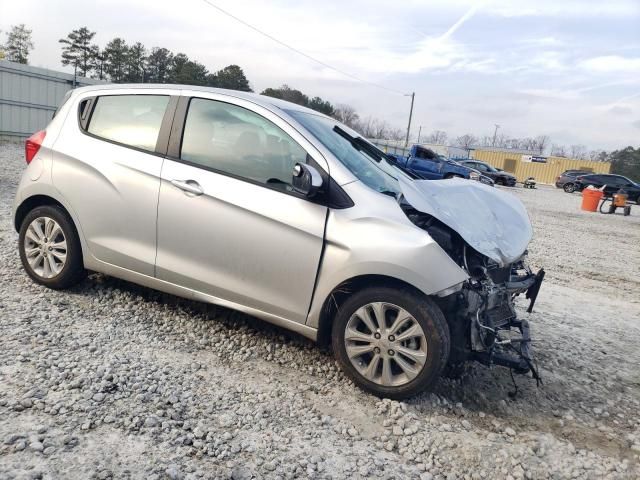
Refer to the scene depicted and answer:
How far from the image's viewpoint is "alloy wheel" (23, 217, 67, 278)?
4.16 m

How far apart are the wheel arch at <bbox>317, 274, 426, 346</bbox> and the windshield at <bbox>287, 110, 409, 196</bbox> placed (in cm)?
62

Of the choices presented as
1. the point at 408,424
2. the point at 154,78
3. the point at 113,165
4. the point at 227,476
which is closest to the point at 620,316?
the point at 408,424

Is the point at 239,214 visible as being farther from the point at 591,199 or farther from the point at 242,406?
the point at 591,199

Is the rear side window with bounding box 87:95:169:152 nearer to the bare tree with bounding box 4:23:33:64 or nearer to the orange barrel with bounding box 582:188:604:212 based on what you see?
the orange barrel with bounding box 582:188:604:212

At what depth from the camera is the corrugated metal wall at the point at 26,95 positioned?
18.9 meters

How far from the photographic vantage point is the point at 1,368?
3047mm

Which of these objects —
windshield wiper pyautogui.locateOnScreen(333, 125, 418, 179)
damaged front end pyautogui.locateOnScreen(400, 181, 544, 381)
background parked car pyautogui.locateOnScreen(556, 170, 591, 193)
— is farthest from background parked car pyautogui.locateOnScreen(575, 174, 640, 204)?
damaged front end pyautogui.locateOnScreen(400, 181, 544, 381)

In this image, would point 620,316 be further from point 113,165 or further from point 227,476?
point 113,165

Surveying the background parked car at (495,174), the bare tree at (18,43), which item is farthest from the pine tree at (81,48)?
the background parked car at (495,174)

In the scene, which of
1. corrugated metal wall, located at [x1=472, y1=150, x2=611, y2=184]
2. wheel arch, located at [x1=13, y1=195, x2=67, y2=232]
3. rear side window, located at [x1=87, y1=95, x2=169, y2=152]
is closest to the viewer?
rear side window, located at [x1=87, y1=95, x2=169, y2=152]

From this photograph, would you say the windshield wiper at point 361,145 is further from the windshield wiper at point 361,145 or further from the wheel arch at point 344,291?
the wheel arch at point 344,291

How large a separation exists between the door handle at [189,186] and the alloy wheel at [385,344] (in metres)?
1.39

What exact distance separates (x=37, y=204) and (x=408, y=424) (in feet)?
11.4

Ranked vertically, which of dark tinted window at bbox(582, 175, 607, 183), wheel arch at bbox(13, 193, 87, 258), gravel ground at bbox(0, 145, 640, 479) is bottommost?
gravel ground at bbox(0, 145, 640, 479)
